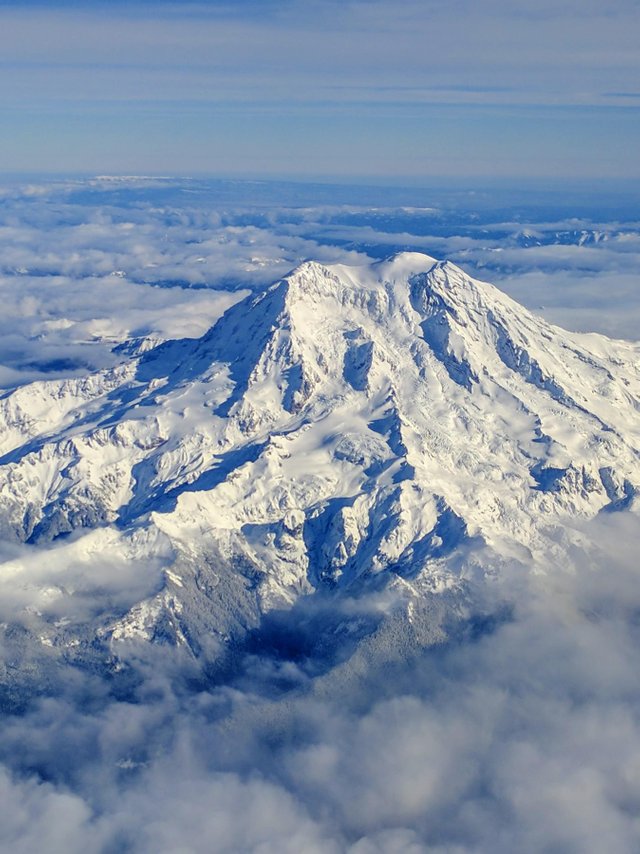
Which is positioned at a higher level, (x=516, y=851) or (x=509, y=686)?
(x=509, y=686)

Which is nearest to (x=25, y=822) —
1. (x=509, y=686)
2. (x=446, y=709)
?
(x=446, y=709)

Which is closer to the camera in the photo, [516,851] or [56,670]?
[516,851]

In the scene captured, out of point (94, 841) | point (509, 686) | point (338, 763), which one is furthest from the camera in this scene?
point (509, 686)

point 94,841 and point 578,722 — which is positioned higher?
point 578,722

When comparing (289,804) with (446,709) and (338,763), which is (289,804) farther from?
(446,709)

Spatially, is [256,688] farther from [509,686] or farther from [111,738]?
[509,686]

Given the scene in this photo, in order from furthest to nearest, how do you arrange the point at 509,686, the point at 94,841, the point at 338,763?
the point at 509,686 < the point at 338,763 < the point at 94,841

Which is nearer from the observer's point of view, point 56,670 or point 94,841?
point 94,841

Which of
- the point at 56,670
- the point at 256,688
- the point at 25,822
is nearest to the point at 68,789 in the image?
the point at 25,822
